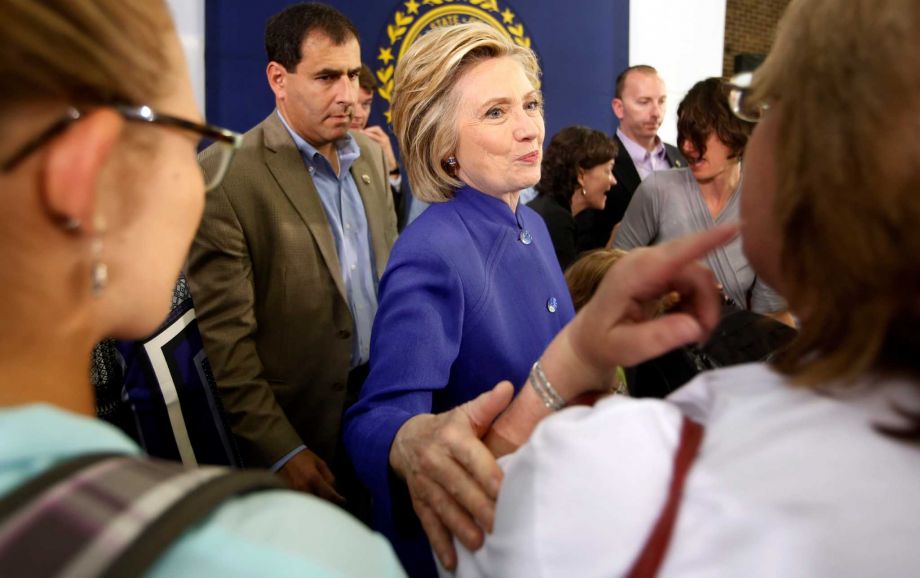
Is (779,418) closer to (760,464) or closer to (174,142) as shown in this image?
(760,464)

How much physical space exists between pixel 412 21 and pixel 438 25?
301mm

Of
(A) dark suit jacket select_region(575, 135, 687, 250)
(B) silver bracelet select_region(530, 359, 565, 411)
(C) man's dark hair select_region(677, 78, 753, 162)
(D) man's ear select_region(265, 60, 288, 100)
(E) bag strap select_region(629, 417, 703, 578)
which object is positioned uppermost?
(D) man's ear select_region(265, 60, 288, 100)

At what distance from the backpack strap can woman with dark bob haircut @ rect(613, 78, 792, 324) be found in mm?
2314

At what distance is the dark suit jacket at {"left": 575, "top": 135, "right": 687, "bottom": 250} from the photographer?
4035 millimetres

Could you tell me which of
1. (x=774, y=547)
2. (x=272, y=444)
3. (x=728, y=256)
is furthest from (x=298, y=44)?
(x=774, y=547)

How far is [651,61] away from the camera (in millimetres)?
7156

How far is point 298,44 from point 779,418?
2.55m

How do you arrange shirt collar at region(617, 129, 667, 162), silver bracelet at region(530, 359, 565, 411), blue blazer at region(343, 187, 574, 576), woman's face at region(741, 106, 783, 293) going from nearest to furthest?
→ woman's face at region(741, 106, 783, 293) < silver bracelet at region(530, 359, 565, 411) < blue blazer at region(343, 187, 574, 576) < shirt collar at region(617, 129, 667, 162)

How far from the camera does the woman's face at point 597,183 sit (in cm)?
388

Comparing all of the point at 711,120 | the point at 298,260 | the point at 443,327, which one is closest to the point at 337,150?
the point at 298,260

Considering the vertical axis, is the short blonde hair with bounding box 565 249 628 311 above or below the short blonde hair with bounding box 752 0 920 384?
below

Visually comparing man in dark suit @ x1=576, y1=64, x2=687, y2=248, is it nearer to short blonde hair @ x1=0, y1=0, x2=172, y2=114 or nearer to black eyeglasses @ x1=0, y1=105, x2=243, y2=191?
black eyeglasses @ x1=0, y1=105, x2=243, y2=191

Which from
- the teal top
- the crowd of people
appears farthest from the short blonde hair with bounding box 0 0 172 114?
the teal top

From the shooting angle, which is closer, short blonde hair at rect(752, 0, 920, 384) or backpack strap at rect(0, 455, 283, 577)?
backpack strap at rect(0, 455, 283, 577)
